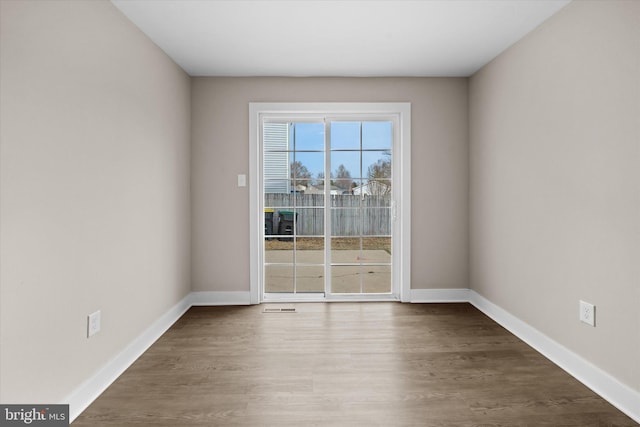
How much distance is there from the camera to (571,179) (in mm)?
2523

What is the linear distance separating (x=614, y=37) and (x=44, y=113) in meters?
3.01

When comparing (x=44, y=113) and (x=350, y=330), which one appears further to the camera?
(x=350, y=330)

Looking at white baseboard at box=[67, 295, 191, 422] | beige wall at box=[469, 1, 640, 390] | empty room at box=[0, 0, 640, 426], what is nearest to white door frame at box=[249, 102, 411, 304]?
empty room at box=[0, 0, 640, 426]

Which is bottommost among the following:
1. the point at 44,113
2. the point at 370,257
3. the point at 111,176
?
the point at 370,257

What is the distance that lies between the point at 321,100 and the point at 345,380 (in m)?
2.76

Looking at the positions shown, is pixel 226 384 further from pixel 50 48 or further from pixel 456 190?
pixel 456 190

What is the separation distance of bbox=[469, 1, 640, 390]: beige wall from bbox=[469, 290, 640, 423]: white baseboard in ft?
0.16

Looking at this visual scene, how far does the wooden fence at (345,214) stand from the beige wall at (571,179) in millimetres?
1091

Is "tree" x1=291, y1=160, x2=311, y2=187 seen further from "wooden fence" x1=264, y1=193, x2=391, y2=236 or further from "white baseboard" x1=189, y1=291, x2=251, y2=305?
"white baseboard" x1=189, y1=291, x2=251, y2=305

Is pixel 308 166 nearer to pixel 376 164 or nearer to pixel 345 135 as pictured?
pixel 345 135

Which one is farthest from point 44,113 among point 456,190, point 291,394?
point 456,190

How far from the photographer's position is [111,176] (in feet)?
8.05

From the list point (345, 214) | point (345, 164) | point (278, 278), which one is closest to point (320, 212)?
point (345, 214)

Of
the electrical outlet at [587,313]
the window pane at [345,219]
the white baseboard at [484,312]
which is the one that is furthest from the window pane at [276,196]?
the electrical outlet at [587,313]
